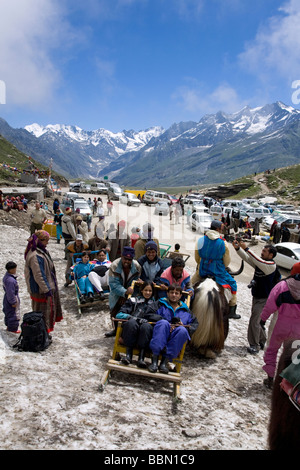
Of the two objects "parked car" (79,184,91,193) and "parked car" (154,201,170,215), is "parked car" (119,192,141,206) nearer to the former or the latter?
"parked car" (154,201,170,215)

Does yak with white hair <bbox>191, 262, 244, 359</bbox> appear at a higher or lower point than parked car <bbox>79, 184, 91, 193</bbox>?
lower

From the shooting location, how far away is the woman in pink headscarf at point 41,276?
5305 millimetres

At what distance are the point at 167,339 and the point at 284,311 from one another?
179 cm

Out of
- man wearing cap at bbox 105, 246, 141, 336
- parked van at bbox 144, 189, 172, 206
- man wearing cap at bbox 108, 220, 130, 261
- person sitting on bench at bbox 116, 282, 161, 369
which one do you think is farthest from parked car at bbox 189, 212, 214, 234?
person sitting on bench at bbox 116, 282, 161, 369

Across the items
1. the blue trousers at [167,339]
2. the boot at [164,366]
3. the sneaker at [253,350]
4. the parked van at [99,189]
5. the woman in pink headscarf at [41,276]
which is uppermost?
the parked van at [99,189]

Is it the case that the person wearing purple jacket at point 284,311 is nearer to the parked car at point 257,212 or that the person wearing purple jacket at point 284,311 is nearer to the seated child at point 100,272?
the seated child at point 100,272

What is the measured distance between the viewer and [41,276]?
532cm

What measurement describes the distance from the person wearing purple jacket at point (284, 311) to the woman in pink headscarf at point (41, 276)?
381 cm

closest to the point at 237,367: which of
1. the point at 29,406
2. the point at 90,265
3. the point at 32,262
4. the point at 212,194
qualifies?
the point at 29,406

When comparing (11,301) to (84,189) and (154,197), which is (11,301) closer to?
(154,197)

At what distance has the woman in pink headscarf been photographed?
17.4ft

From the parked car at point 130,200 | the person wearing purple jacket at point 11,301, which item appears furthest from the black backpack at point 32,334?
the parked car at point 130,200

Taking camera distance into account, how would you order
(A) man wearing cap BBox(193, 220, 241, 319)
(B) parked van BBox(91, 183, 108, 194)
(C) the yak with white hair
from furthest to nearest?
(B) parked van BBox(91, 183, 108, 194), (A) man wearing cap BBox(193, 220, 241, 319), (C) the yak with white hair

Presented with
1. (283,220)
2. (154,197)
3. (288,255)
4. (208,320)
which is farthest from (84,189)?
(208,320)
